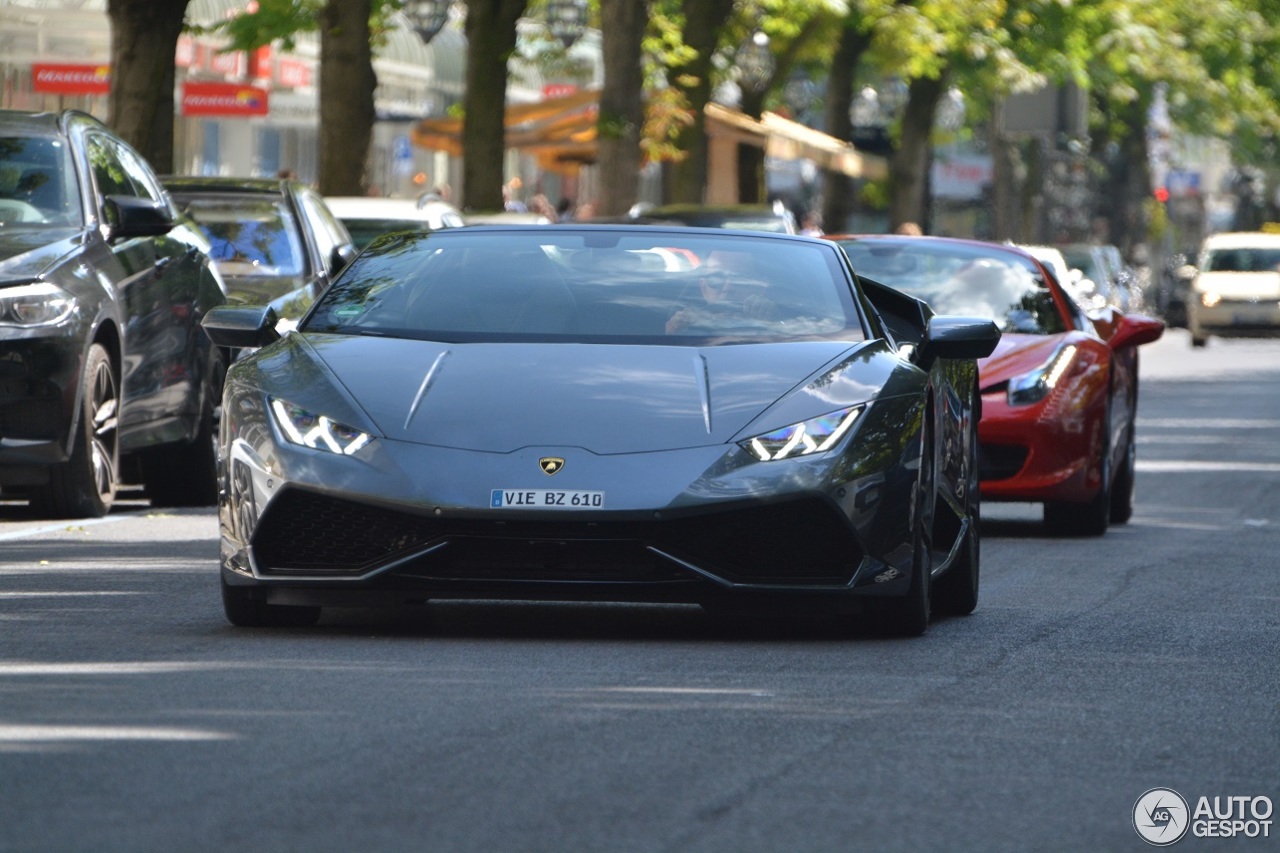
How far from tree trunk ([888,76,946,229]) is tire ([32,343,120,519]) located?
3771 cm

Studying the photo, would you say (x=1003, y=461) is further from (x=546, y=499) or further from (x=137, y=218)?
(x=546, y=499)

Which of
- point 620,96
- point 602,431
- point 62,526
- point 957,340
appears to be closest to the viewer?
point 602,431

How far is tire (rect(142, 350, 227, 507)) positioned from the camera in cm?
1379

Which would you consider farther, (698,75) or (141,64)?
(698,75)

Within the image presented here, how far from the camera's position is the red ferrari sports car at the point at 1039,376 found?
13305mm

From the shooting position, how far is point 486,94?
3019 centimetres

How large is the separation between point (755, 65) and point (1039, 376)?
105 ft

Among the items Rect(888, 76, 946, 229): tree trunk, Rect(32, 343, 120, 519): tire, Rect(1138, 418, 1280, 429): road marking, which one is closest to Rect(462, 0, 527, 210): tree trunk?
Rect(1138, 418, 1280, 429): road marking

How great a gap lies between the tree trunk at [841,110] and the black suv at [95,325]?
3343 centimetres

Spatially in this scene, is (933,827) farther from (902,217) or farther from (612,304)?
(902,217)

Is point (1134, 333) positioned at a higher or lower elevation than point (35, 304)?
lower

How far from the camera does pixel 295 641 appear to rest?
25.9 ft

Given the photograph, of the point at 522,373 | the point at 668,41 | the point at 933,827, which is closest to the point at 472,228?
the point at 522,373

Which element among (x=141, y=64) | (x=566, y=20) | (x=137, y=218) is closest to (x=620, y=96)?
(x=566, y=20)
